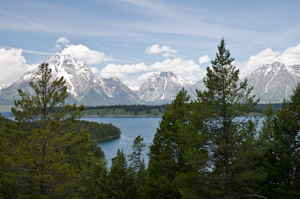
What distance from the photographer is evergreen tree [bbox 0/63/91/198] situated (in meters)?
15.6

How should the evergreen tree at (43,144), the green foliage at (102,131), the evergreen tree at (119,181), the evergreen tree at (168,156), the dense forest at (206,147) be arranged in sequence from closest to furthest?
1. the evergreen tree at (43,144)
2. the dense forest at (206,147)
3. the evergreen tree at (168,156)
4. the evergreen tree at (119,181)
5. the green foliage at (102,131)

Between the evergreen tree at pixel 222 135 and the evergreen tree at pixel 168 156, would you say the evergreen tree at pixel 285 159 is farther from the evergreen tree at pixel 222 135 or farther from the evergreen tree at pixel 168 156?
the evergreen tree at pixel 168 156

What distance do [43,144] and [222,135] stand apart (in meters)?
13.0

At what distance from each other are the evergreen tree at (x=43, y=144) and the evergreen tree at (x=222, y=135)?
8.88 metres

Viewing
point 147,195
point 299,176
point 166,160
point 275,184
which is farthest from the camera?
point 147,195

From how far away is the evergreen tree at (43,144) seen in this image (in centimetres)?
1562

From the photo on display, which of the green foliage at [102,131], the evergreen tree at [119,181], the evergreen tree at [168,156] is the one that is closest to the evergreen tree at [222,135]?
the evergreen tree at [168,156]

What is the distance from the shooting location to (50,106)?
18.4 metres

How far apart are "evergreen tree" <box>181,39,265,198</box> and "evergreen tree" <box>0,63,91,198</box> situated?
8876 millimetres

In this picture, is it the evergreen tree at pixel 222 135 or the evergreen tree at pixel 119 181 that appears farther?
the evergreen tree at pixel 119 181

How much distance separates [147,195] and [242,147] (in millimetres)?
14379

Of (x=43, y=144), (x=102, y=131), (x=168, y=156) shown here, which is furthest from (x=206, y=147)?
(x=102, y=131)

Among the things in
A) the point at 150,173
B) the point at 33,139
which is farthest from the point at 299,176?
the point at 33,139

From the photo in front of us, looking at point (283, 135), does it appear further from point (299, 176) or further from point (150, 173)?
point (150, 173)
